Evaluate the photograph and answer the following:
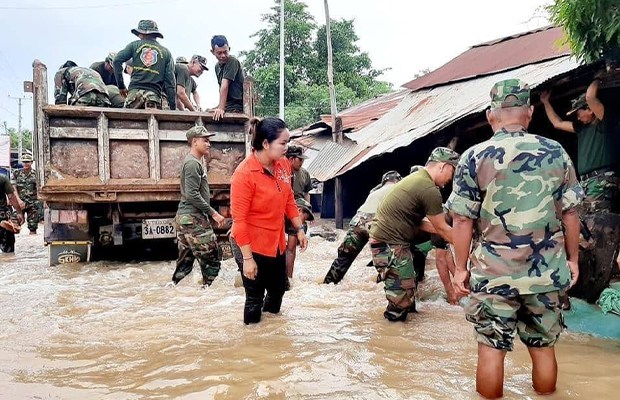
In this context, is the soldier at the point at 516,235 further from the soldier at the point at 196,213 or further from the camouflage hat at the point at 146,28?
the camouflage hat at the point at 146,28

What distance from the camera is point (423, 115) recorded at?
27.7 feet

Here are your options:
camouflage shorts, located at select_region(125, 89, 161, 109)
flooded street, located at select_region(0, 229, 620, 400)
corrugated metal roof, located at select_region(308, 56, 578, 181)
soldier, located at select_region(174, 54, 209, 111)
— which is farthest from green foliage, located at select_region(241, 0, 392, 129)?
flooded street, located at select_region(0, 229, 620, 400)

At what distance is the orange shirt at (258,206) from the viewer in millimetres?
3432

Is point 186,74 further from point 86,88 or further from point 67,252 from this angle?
point 67,252

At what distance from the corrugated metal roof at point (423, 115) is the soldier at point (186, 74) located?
10.1ft

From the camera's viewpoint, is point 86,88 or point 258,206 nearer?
point 258,206

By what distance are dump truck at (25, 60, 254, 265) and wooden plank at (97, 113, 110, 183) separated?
0.04ft

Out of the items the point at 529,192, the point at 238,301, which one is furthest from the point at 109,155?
the point at 529,192

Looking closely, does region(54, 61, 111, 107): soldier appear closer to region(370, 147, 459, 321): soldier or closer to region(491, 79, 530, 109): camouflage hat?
Answer: region(370, 147, 459, 321): soldier

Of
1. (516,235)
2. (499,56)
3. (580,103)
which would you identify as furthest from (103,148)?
(499,56)

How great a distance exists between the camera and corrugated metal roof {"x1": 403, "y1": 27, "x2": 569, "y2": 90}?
315 inches

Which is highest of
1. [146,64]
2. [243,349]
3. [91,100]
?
[146,64]

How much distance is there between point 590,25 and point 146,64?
506cm

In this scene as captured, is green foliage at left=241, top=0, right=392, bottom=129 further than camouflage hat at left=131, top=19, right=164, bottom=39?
Yes
